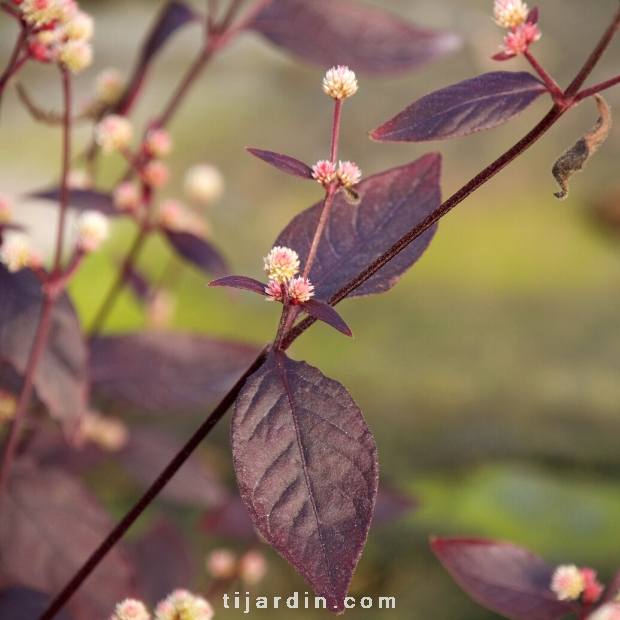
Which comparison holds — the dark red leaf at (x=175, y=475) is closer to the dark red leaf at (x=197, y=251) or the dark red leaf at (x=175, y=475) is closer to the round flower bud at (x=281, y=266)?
the dark red leaf at (x=197, y=251)

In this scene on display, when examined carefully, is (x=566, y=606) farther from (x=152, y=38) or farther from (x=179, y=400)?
(x=152, y=38)

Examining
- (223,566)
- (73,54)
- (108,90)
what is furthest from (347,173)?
(223,566)

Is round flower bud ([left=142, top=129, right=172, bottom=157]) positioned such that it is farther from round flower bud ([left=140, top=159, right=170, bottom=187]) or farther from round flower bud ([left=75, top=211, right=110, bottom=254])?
round flower bud ([left=75, top=211, right=110, bottom=254])

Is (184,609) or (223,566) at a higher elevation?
(223,566)

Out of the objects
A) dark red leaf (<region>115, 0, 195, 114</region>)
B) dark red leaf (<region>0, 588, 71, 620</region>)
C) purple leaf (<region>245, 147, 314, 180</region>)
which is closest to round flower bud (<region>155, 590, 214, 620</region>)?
dark red leaf (<region>0, 588, 71, 620</region>)

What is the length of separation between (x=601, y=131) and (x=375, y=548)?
3.25ft

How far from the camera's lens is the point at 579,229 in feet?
5.28

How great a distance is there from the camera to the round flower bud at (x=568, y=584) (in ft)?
1.64

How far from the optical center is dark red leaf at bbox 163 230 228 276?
78 centimetres

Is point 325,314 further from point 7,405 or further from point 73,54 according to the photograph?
point 7,405

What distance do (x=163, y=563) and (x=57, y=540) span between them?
0.85ft

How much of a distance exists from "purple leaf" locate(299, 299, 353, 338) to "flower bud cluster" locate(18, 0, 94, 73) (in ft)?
0.93

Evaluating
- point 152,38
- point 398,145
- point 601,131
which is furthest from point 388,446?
point 601,131

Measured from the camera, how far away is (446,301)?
1521 millimetres
